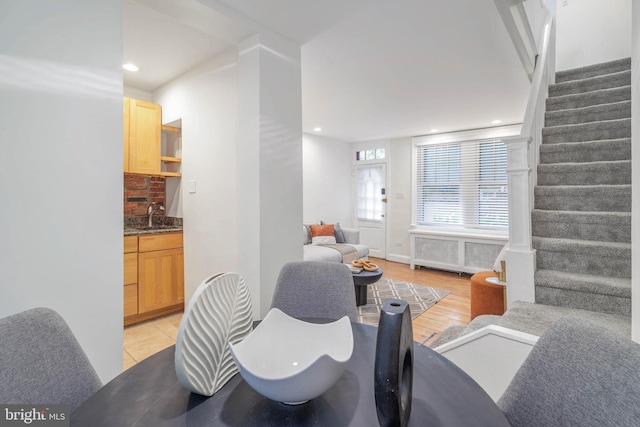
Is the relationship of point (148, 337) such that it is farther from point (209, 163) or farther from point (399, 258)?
point (399, 258)

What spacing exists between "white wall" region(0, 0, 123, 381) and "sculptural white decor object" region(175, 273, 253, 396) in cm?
99

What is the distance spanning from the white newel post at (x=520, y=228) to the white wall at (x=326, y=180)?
3569 millimetres

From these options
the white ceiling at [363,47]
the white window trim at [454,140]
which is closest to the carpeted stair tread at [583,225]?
the white ceiling at [363,47]

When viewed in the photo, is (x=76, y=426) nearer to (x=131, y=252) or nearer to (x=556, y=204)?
(x=131, y=252)

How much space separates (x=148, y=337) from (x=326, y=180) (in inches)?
161

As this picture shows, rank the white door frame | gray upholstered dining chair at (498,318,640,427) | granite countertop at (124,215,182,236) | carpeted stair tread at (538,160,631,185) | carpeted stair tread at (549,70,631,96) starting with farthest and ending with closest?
the white door frame, granite countertop at (124,215,182,236), carpeted stair tread at (549,70,631,96), carpeted stair tread at (538,160,631,185), gray upholstered dining chair at (498,318,640,427)

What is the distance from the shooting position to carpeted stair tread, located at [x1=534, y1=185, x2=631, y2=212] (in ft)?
7.39

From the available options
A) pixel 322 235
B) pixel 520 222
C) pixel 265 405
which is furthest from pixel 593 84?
pixel 265 405

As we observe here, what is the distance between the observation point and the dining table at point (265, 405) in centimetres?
66

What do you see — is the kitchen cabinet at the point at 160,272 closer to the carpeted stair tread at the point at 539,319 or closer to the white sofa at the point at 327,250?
the white sofa at the point at 327,250

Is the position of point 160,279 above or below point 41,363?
below

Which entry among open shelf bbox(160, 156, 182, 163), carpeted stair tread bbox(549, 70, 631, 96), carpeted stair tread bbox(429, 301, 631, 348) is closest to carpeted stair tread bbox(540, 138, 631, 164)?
carpeted stair tread bbox(549, 70, 631, 96)

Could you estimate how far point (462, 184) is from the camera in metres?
5.27

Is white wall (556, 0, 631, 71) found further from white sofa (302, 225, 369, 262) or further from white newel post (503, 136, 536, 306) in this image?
white sofa (302, 225, 369, 262)
